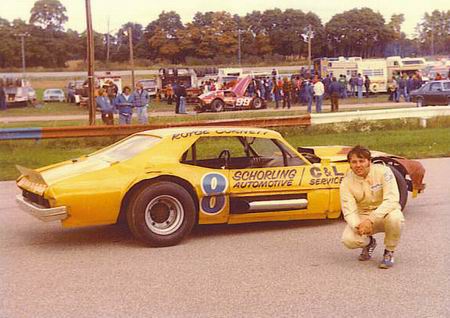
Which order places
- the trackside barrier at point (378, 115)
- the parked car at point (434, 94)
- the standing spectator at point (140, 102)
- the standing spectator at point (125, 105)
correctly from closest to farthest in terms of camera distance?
the trackside barrier at point (378, 115) < the standing spectator at point (125, 105) < the standing spectator at point (140, 102) < the parked car at point (434, 94)

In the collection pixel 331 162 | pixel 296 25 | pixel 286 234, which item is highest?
pixel 296 25

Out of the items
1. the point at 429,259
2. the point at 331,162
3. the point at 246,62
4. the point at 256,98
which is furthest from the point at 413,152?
the point at 246,62

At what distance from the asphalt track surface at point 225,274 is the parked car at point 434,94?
2377 centimetres

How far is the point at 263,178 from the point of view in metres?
7.26

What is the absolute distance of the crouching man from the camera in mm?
5875

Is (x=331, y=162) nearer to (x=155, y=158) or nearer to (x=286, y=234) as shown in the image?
(x=286, y=234)

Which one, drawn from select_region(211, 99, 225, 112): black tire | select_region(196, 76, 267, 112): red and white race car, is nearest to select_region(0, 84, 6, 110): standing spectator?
select_region(196, 76, 267, 112): red and white race car

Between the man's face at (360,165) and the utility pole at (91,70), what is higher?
the utility pole at (91,70)

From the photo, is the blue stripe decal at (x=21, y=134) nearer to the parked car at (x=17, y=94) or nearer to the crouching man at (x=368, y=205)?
the crouching man at (x=368, y=205)

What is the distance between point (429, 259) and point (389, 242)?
508 millimetres

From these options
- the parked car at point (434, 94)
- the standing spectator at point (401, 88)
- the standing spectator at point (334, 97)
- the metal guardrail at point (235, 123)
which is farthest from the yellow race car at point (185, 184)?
the standing spectator at point (401, 88)

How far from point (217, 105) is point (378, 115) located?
15739 millimetres

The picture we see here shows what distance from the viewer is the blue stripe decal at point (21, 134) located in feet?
51.1

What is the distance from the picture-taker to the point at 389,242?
5.90m
